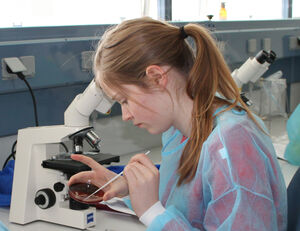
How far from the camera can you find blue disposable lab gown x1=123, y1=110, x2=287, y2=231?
3.14ft

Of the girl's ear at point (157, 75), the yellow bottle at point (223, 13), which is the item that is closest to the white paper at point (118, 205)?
the girl's ear at point (157, 75)

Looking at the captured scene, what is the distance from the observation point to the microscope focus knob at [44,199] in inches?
56.2

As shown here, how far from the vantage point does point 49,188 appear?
4.76 feet

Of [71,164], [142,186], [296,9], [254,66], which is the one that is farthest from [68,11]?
[296,9]

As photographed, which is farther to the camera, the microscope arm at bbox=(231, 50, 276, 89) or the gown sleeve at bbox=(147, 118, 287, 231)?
the microscope arm at bbox=(231, 50, 276, 89)

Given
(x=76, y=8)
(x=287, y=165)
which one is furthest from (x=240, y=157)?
(x=76, y=8)

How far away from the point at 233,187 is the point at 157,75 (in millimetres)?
318

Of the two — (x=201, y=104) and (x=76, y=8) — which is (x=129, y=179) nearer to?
(x=201, y=104)

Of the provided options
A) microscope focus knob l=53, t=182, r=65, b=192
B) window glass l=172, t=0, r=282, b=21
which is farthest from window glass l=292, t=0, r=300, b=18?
microscope focus knob l=53, t=182, r=65, b=192

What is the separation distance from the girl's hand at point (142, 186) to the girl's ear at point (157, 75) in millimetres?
209

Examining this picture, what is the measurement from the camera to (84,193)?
51.1 inches

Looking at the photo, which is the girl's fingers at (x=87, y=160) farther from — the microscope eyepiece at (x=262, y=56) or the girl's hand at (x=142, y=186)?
the microscope eyepiece at (x=262, y=56)

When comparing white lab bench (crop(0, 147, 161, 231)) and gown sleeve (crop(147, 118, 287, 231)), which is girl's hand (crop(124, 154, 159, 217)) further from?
white lab bench (crop(0, 147, 161, 231))

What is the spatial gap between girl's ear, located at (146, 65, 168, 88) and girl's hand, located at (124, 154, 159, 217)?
0.21 meters
